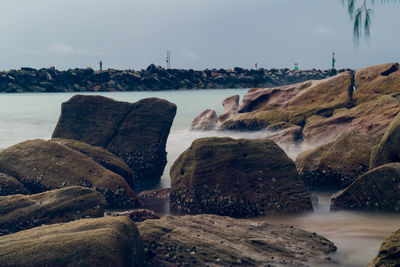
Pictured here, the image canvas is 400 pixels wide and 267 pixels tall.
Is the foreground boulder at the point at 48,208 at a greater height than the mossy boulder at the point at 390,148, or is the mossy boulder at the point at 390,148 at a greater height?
the mossy boulder at the point at 390,148

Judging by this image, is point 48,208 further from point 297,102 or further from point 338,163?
point 297,102

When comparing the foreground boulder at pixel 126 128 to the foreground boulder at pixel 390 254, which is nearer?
the foreground boulder at pixel 390 254

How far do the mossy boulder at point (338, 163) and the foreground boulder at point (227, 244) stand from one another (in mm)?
3626

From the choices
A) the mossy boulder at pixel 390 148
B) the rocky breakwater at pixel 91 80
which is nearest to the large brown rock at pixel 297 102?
the mossy boulder at pixel 390 148

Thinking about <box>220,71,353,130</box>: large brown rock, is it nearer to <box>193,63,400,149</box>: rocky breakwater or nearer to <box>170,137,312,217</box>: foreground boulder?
<box>193,63,400,149</box>: rocky breakwater

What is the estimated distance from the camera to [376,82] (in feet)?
56.1

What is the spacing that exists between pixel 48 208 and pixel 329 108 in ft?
39.9

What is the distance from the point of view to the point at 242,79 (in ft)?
274

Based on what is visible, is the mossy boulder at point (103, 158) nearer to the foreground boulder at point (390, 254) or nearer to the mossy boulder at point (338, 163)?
the mossy boulder at point (338, 163)

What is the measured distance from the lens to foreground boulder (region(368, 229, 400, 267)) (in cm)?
423

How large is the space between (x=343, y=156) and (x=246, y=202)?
2.97m

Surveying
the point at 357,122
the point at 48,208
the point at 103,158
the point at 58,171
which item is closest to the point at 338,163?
the point at 357,122

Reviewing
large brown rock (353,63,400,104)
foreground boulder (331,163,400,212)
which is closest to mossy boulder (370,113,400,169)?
foreground boulder (331,163,400,212)

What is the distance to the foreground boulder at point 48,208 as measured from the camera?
20.7 ft
